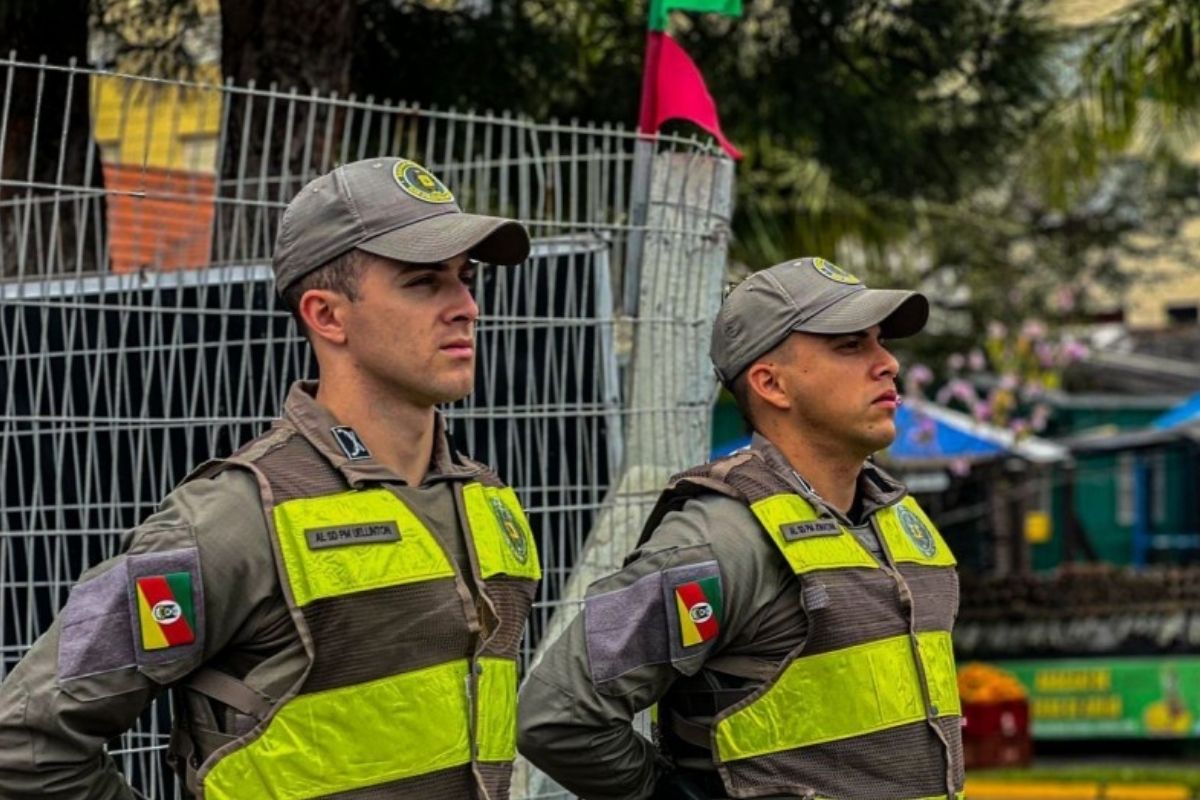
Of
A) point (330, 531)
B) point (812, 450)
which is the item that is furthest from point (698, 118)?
point (330, 531)

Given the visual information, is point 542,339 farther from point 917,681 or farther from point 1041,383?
point 1041,383

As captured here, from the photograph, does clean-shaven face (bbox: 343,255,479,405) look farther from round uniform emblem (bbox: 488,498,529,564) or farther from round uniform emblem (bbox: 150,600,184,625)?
round uniform emblem (bbox: 150,600,184,625)

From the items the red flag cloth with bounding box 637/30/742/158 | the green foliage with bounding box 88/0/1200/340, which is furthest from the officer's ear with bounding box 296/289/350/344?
the green foliage with bounding box 88/0/1200/340

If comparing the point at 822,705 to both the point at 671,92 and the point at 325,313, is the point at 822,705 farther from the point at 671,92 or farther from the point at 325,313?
the point at 671,92

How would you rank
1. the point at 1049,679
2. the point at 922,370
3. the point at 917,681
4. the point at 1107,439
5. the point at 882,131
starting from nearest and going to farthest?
the point at 917,681, the point at 882,131, the point at 1049,679, the point at 922,370, the point at 1107,439

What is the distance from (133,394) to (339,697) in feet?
6.18

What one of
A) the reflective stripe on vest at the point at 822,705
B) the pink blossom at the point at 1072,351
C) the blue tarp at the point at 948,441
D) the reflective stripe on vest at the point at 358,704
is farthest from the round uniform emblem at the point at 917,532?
the pink blossom at the point at 1072,351

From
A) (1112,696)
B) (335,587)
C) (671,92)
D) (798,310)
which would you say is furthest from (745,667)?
(1112,696)

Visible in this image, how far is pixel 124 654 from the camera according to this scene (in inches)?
111

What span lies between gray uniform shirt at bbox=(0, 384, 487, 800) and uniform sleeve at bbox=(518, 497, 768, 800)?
25.6 inches

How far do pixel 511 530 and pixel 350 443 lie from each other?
34cm

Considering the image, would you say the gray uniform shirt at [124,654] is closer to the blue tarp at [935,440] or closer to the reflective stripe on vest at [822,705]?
the reflective stripe on vest at [822,705]

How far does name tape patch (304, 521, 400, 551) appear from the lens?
9.53ft

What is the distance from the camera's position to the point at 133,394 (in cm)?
461
